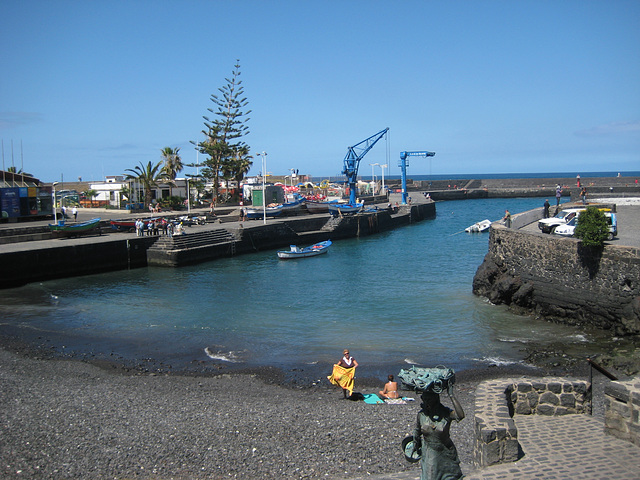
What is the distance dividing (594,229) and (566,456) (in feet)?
43.3

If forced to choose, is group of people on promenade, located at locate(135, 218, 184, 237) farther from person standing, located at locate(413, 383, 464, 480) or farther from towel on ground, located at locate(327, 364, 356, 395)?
person standing, located at locate(413, 383, 464, 480)

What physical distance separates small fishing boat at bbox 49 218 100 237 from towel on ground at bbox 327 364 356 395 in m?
28.2

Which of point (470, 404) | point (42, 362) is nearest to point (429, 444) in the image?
point (470, 404)

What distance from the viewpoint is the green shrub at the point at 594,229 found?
18750mm

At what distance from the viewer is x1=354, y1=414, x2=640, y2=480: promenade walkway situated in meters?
6.90

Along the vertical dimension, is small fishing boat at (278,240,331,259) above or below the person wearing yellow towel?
above

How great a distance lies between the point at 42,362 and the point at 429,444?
44.6 ft

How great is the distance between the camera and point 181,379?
14.5m

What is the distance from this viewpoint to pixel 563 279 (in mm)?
20594

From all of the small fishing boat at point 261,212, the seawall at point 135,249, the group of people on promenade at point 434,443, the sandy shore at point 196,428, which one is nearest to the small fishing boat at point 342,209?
the seawall at point 135,249

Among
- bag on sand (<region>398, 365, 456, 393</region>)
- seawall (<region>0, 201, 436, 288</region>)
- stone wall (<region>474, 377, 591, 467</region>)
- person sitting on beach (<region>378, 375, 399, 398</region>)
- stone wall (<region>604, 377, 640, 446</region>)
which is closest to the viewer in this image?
bag on sand (<region>398, 365, 456, 393</region>)

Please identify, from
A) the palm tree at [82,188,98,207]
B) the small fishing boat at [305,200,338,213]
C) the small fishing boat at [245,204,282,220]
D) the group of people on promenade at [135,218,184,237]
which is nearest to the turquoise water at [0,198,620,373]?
the group of people on promenade at [135,218,184,237]

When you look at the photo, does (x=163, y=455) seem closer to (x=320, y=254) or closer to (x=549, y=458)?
(x=549, y=458)

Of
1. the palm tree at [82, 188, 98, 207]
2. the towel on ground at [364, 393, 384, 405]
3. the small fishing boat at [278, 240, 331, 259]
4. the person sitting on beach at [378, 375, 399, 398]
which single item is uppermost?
the palm tree at [82, 188, 98, 207]
